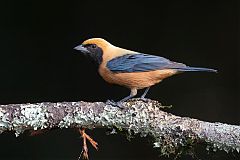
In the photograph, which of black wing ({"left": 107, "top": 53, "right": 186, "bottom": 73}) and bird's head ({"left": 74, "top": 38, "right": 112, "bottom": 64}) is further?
bird's head ({"left": 74, "top": 38, "right": 112, "bottom": 64})

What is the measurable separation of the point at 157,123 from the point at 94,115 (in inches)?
12.4

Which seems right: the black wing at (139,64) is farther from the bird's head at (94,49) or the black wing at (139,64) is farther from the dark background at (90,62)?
the dark background at (90,62)

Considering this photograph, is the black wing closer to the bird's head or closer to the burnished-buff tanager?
the burnished-buff tanager

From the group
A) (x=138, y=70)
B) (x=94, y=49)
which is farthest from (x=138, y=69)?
(x=94, y=49)

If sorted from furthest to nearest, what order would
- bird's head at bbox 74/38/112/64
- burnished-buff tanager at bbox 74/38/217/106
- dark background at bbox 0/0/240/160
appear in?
dark background at bbox 0/0/240/160 < bird's head at bbox 74/38/112/64 < burnished-buff tanager at bbox 74/38/217/106

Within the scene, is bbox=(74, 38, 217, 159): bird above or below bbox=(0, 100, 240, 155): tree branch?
above

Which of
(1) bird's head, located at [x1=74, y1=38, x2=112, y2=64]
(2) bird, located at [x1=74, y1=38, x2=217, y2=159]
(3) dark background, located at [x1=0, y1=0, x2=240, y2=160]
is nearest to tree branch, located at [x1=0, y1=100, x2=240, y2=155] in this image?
(2) bird, located at [x1=74, y1=38, x2=217, y2=159]

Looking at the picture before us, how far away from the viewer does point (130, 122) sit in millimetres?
2527

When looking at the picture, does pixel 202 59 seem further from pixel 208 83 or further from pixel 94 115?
pixel 94 115

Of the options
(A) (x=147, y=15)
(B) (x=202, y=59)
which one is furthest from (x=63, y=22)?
(B) (x=202, y=59)

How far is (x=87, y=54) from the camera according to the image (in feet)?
10.8

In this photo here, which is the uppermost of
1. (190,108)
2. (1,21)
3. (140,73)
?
(1,21)

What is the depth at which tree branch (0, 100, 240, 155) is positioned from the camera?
242 centimetres

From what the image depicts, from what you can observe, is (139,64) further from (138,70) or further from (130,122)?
(130,122)
